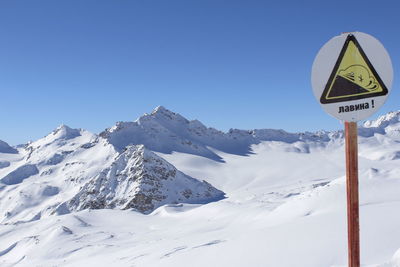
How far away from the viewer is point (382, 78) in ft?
12.6

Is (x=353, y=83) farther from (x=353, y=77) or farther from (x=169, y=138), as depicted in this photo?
(x=169, y=138)

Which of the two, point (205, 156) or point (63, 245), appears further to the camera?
point (205, 156)

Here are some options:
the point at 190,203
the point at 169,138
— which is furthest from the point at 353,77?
the point at 169,138

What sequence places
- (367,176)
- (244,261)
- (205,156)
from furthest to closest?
(205,156) < (367,176) < (244,261)

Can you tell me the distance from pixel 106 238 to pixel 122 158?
69768 mm

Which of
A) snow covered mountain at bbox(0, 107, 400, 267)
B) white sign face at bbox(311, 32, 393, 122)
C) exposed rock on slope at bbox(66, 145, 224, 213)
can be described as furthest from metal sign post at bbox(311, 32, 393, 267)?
exposed rock on slope at bbox(66, 145, 224, 213)

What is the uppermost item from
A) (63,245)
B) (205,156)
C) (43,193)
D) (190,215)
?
(205,156)

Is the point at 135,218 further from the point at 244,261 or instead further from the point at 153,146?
the point at 153,146

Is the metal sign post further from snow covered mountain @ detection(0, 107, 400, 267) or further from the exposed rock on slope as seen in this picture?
the exposed rock on slope

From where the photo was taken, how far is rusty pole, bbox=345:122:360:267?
387 cm

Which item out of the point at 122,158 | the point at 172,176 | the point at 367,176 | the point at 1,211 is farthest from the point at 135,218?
the point at 1,211

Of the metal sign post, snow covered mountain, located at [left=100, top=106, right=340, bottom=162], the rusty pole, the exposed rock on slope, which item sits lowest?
the rusty pole

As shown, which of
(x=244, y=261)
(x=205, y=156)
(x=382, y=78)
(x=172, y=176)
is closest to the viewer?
(x=382, y=78)

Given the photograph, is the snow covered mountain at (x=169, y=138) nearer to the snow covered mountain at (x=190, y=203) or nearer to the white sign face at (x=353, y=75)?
the snow covered mountain at (x=190, y=203)
